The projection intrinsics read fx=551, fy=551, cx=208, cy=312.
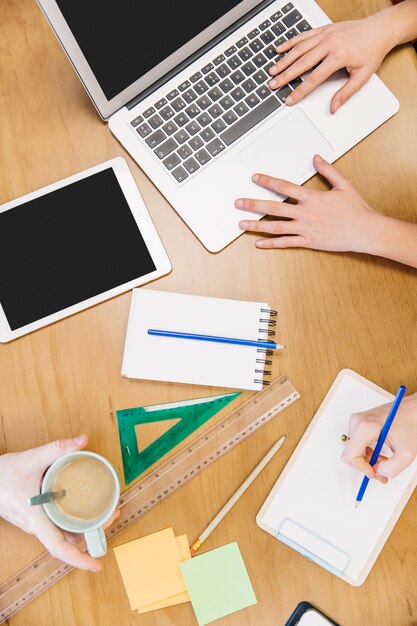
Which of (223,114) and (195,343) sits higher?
(223,114)

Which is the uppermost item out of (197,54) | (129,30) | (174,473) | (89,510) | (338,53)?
(129,30)

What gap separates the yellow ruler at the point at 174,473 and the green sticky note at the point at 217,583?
123mm

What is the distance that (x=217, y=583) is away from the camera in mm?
901

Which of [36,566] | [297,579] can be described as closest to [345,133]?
[297,579]

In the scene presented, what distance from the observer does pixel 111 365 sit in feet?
3.11

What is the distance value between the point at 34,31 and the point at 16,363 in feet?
2.01

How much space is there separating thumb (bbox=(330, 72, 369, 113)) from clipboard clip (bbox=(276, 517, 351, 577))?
72cm

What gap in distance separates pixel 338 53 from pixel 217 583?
932mm

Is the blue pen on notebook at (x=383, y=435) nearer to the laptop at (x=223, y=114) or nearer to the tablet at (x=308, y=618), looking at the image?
the tablet at (x=308, y=618)

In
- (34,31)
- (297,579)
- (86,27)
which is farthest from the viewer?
(34,31)

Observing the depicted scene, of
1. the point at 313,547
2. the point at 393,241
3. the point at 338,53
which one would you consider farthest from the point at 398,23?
the point at 313,547

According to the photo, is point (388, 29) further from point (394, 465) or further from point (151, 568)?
point (151, 568)

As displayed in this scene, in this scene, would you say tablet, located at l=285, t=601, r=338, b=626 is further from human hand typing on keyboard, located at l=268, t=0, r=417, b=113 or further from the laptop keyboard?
human hand typing on keyboard, located at l=268, t=0, r=417, b=113

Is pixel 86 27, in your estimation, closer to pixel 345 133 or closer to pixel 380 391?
pixel 345 133
